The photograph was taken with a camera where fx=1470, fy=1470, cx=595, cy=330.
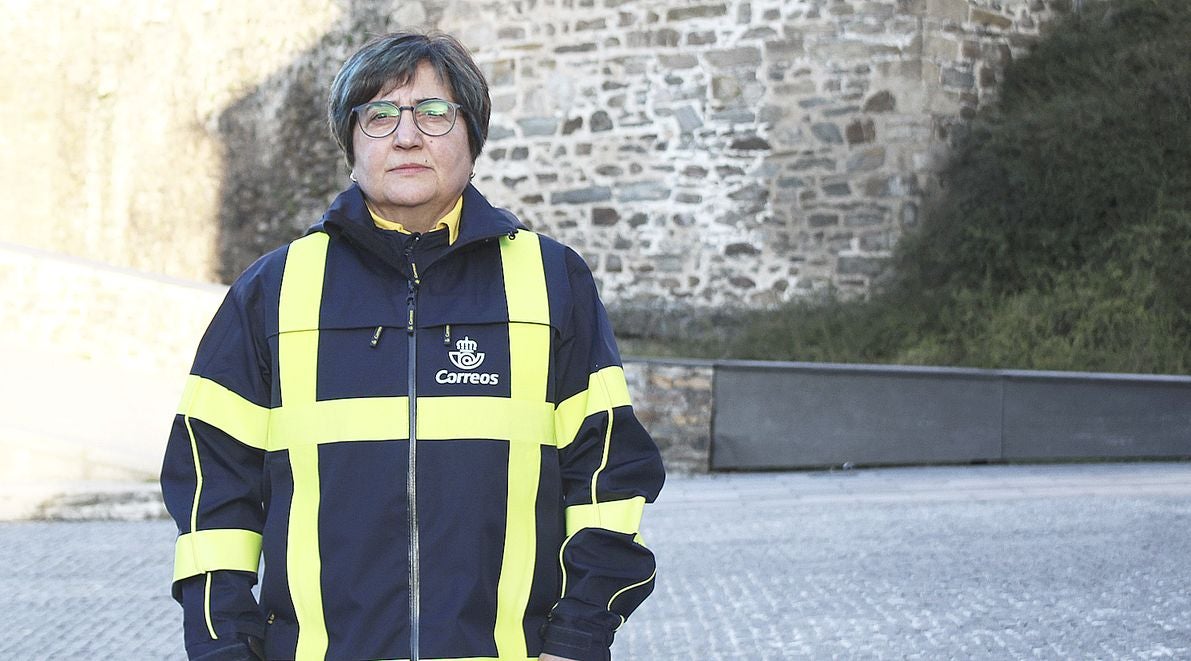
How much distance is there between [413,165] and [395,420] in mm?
411

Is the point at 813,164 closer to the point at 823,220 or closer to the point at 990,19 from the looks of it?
the point at 823,220

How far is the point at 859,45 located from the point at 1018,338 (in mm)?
3275

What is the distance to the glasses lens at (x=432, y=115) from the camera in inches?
88.9

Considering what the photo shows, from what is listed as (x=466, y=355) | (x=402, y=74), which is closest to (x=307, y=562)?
(x=466, y=355)

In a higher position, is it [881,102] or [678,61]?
[678,61]

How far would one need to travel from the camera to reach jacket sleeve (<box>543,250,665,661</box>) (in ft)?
6.97

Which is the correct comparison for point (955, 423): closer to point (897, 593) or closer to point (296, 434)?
point (897, 593)

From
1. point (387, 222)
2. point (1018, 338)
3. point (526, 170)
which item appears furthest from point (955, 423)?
point (387, 222)

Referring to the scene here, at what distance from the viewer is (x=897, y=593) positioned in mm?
5289

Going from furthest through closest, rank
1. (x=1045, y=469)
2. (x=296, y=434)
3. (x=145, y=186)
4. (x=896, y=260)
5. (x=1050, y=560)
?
(x=145, y=186)
(x=896, y=260)
(x=1045, y=469)
(x=1050, y=560)
(x=296, y=434)

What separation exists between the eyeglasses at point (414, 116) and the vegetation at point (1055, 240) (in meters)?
7.86

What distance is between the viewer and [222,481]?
216 centimetres

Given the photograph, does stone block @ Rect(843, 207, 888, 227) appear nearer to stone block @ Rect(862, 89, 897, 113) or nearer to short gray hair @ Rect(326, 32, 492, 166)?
stone block @ Rect(862, 89, 897, 113)

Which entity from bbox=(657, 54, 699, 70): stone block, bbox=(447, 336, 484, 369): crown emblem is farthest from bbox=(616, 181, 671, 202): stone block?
bbox=(447, 336, 484, 369): crown emblem
